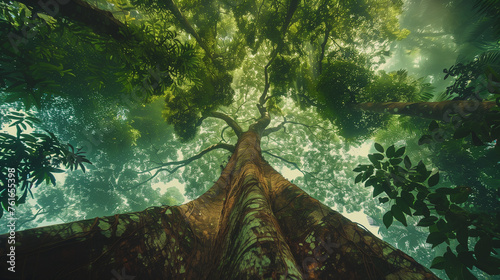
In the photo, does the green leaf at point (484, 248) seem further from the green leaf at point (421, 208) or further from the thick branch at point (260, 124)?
the thick branch at point (260, 124)

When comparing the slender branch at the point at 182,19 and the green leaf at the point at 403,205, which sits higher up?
the slender branch at the point at 182,19

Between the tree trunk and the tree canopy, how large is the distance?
554mm

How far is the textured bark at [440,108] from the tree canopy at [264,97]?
1.4 inches

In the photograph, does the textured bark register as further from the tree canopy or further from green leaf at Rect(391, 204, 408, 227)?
green leaf at Rect(391, 204, 408, 227)

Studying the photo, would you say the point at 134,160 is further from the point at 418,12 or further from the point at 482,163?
the point at 418,12

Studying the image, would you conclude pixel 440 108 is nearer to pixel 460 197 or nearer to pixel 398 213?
pixel 460 197

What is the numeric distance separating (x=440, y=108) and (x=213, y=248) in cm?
448

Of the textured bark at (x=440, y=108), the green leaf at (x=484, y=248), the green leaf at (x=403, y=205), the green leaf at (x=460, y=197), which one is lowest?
the green leaf at (x=484, y=248)

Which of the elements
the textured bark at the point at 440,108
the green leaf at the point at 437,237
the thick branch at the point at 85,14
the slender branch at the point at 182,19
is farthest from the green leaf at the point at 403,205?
the slender branch at the point at 182,19

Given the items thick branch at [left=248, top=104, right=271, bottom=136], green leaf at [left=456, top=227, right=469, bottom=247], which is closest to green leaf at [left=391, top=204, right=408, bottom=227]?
green leaf at [left=456, top=227, right=469, bottom=247]

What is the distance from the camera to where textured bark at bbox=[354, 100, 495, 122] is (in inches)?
94.3

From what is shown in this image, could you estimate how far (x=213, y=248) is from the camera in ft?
6.95

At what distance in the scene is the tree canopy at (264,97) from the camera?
1.99m

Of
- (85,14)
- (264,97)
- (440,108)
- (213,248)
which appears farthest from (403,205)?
(264,97)
